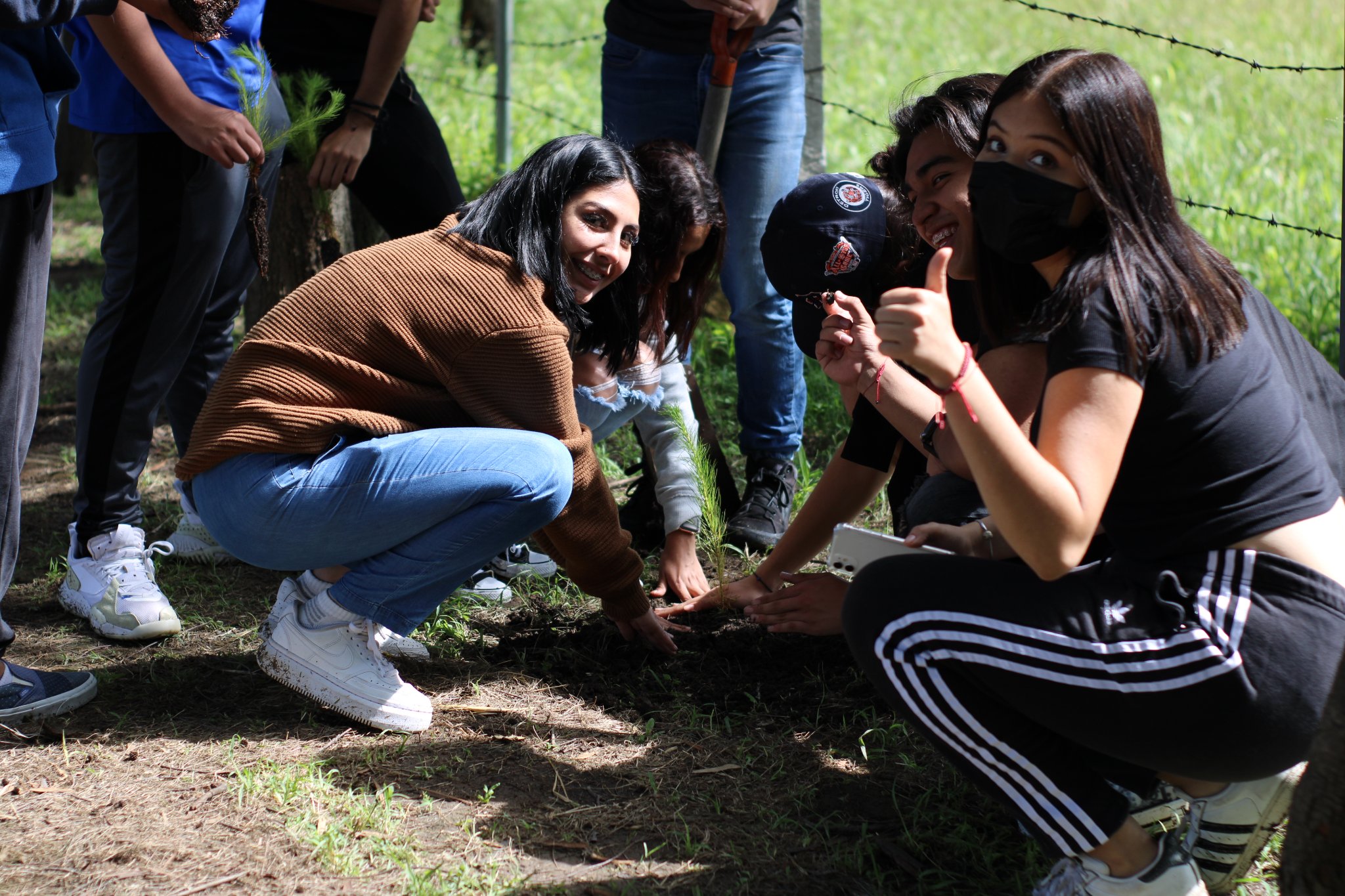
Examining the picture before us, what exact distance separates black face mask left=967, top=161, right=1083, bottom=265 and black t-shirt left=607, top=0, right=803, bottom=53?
1753 mm

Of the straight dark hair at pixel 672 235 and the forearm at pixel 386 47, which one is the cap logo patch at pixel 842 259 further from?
the forearm at pixel 386 47

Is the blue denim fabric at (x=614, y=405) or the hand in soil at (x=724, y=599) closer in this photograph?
the hand in soil at (x=724, y=599)

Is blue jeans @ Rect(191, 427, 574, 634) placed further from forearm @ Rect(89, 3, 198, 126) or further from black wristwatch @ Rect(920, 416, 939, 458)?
forearm @ Rect(89, 3, 198, 126)

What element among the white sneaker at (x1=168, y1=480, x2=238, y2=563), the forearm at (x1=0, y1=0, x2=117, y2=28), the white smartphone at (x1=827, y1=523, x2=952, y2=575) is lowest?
Answer: the white sneaker at (x1=168, y1=480, x2=238, y2=563)

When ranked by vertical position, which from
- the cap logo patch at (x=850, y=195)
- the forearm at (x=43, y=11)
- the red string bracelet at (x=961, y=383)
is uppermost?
the forearm at (x=43, y=11)

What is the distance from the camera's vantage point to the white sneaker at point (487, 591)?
3.17 meters

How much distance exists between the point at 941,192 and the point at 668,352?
1030 mm

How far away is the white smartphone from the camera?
227cm

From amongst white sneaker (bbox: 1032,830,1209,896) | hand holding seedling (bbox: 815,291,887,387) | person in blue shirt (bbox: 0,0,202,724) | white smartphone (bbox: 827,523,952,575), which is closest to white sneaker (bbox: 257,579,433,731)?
person in blue shirt (bbox: 0,0,202,724)

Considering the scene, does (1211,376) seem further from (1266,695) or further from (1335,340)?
(1335,340)

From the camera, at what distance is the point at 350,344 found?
2.36 metres

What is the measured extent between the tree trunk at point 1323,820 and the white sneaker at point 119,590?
7.92 ft

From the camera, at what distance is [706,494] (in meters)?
2.90

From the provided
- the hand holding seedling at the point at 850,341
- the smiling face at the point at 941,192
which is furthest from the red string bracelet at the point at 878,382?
the smiling face at the point at 941,192
